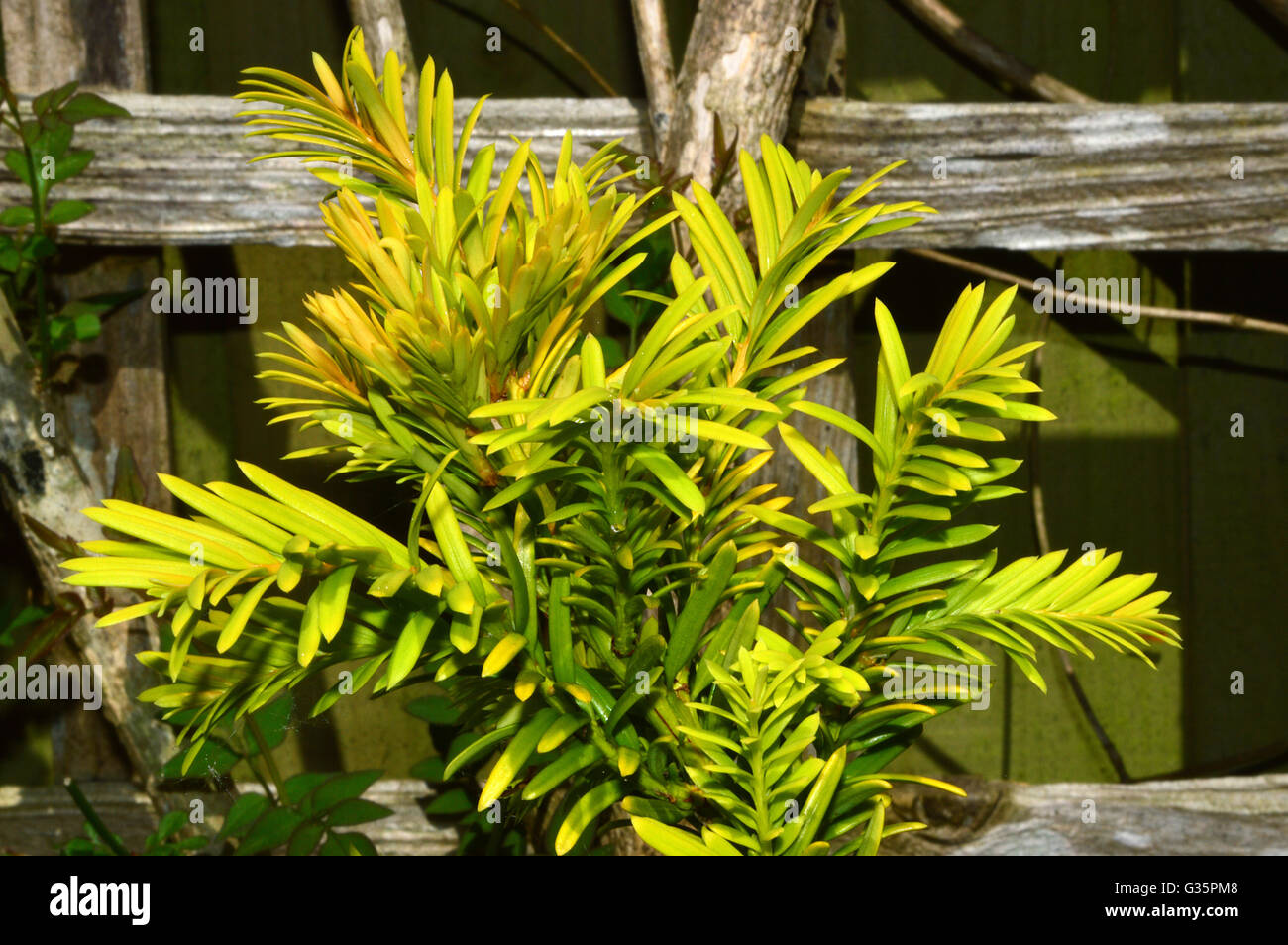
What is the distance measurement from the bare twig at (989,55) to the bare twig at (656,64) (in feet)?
1.29

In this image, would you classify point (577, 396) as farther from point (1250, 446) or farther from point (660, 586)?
point (1250, 446)

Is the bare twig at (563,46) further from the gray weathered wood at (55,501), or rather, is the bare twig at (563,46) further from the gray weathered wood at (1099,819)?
the gray weathered wood at (1099,819)

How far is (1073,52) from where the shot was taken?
1.27 metres

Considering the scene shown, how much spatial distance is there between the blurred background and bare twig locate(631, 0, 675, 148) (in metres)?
0.17

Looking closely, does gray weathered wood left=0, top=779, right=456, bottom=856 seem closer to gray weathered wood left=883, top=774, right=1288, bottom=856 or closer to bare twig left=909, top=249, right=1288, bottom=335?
gray weathered wood left=883, top=774, right=1288, bottom=856

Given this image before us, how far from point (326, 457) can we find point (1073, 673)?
1041 millimetres

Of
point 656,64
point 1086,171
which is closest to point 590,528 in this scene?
point 656,64

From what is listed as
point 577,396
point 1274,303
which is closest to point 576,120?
point 577,396

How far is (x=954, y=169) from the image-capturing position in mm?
1055

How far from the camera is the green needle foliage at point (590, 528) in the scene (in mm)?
463

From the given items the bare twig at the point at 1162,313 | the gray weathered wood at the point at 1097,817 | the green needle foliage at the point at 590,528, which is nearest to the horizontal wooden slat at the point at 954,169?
the bare twig at the point at 1162,313

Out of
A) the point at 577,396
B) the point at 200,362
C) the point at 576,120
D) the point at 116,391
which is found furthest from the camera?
the point at 200,362

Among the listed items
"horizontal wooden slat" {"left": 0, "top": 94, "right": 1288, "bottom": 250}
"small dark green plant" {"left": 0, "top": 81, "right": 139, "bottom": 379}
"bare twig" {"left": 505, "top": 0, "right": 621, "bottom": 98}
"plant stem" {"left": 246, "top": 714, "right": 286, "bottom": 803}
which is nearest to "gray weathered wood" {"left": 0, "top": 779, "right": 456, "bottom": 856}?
"plant stem" {"left": 246, "top": 714, "right": 286, "bottom": 803}
